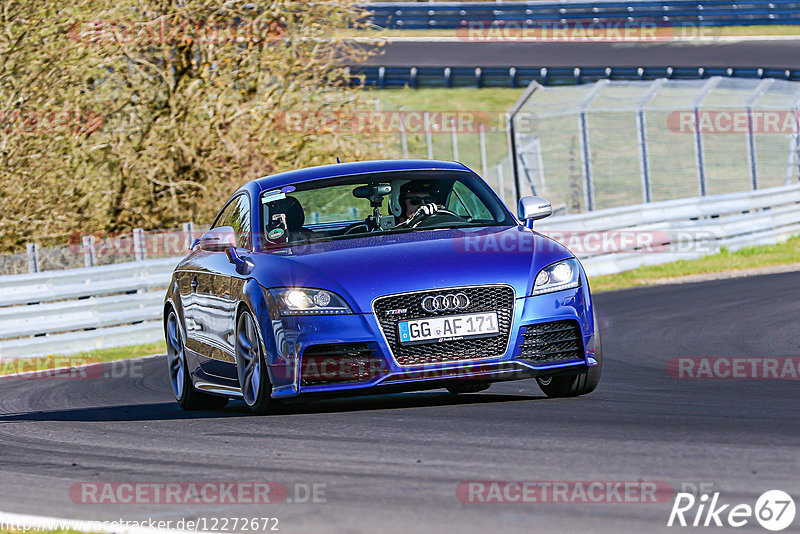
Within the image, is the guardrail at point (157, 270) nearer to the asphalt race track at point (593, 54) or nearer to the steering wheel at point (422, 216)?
the steering wheel at point (422, 216)

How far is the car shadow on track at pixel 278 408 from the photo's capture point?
8.66 m

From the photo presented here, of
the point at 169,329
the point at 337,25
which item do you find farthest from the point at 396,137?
the point at 169,329

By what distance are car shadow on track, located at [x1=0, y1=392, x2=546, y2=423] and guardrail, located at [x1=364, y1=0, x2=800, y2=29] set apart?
33057 millimetres

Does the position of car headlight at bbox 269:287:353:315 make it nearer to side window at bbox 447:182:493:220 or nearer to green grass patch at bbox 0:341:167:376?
side window at bbox 447:182:493:220

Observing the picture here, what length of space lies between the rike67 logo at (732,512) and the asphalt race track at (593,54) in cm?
3303

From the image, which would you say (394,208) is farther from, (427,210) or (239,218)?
(239,218)

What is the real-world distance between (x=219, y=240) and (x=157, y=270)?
935 cm

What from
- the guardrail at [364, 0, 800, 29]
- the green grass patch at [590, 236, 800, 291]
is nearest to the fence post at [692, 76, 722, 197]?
the green grass patch at [590, 236, 800, 291]

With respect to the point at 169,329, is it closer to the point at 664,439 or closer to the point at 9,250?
the point at 664,439

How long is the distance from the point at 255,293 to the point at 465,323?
4.19 ft

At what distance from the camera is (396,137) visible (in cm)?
2519

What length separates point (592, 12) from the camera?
4669 cm

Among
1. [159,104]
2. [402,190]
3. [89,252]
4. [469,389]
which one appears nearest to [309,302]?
[402,190]

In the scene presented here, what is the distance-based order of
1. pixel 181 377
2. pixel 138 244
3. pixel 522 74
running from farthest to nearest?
pixel 522 74 → pixel 138 244 → pixel 181 377
